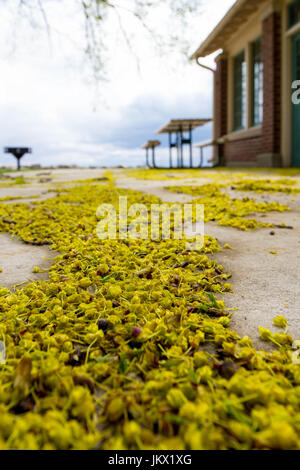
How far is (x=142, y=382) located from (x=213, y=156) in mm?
11735

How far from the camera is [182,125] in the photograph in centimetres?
1148

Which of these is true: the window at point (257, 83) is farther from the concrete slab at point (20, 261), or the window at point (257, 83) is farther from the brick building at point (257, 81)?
the concrete slab at point (20, 261)

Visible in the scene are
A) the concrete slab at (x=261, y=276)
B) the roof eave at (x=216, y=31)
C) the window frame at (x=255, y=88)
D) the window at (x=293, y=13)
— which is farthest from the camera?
the window frame at (x=255, y=88)

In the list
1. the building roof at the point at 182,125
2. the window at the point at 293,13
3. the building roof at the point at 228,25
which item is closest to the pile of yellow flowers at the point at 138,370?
the window at the point at 293,13

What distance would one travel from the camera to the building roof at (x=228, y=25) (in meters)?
7.74

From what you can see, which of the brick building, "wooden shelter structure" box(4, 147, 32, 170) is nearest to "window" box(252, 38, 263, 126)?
the brick building

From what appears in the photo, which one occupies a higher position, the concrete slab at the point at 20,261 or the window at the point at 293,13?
the window at the point at 293,13

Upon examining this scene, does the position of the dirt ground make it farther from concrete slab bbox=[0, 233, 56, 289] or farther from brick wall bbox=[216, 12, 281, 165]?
brick wall bbox=[216, 12, 281, 165]

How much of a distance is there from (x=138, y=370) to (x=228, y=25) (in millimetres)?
10214

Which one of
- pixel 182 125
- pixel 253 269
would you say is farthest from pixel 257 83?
pixel 253 269

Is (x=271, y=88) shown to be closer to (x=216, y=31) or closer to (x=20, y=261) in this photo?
(x=216, y=31)

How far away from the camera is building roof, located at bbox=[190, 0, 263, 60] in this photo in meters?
7.74

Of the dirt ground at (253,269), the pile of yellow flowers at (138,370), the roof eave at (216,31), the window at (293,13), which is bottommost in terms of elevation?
the pile of yellow flowers at (138,370)

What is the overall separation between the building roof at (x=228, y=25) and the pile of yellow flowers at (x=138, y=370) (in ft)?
28.3
